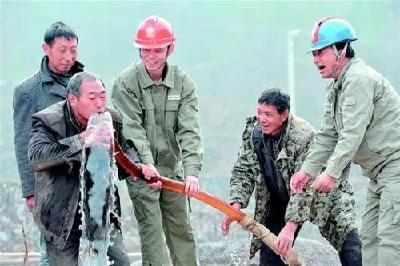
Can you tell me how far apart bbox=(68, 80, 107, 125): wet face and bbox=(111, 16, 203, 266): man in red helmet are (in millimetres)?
1155

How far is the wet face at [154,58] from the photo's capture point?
5.60 metres

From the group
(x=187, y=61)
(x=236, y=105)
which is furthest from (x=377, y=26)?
(x=187, y=61)

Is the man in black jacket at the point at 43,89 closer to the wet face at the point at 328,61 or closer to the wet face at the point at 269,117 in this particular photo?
the wet face at the point at 269,117

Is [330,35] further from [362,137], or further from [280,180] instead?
[280,180]

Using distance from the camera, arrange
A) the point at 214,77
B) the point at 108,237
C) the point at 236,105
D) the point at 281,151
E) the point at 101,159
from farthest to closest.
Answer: the point at 214,77
the point at 236,105
the point at 281,151
the point at 108,237
the point at 101,159

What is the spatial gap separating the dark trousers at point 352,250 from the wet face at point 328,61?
1306 mm

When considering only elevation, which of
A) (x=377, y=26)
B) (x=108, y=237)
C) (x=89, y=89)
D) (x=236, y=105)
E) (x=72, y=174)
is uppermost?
(x=89, y=89)

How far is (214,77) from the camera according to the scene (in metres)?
34.7

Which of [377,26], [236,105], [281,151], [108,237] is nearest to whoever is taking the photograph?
[108,237]

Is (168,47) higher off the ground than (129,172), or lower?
higher

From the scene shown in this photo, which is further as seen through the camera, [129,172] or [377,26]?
[377,26]

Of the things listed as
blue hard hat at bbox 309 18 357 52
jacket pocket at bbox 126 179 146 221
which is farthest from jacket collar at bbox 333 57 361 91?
jacket pocket at bbox 126 179 146 221

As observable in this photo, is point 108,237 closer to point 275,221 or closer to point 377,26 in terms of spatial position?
point 275,221

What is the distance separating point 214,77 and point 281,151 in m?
29.5
